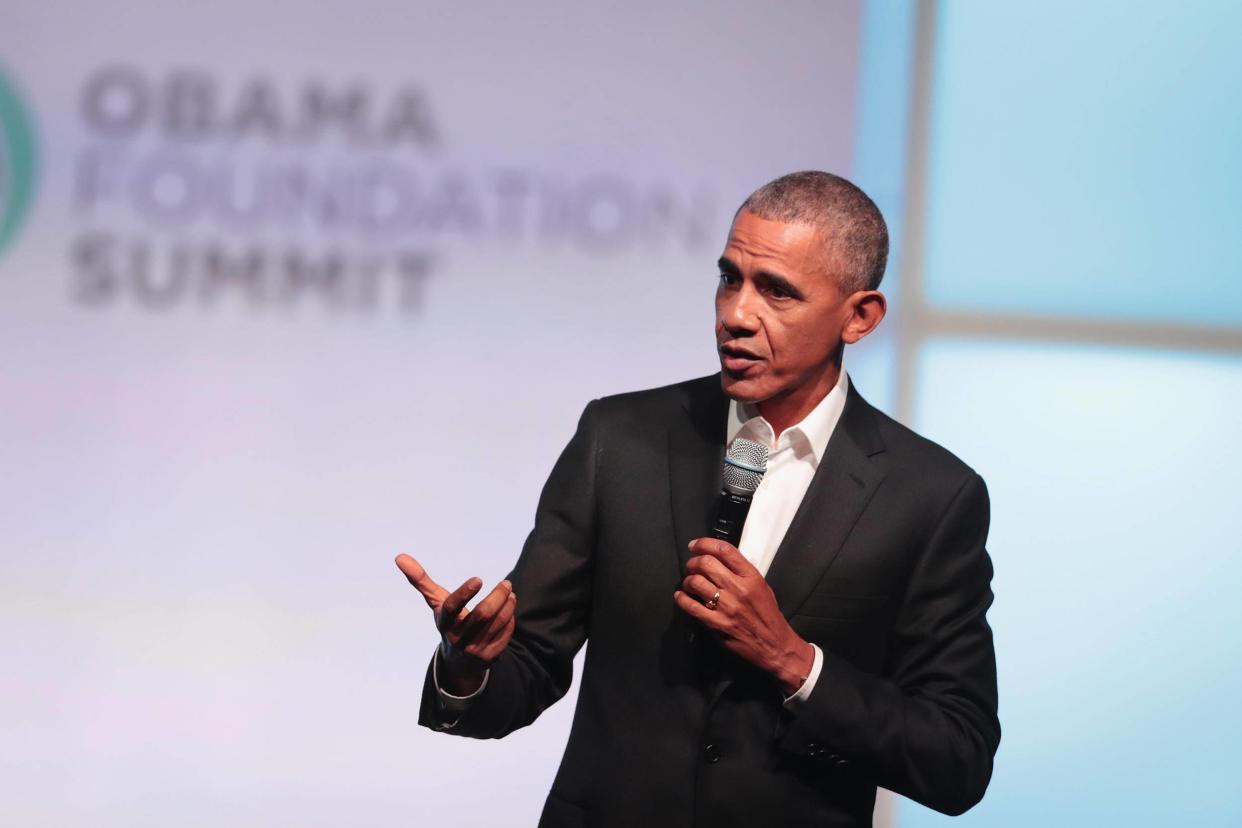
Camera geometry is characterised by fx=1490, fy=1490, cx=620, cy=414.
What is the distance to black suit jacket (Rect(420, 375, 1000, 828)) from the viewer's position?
78.2 inches

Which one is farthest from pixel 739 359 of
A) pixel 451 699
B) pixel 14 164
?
pixel 14 164

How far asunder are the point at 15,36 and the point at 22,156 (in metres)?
0.28

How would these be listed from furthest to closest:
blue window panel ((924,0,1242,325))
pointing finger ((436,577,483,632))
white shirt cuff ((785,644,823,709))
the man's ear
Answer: blue window panel ((924,0,1242,325)) < the man's ear < white shirt cuff ((785,644,823,709)) < pointing finger ((436,577,483,632))

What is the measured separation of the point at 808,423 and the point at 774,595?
0.93 ft

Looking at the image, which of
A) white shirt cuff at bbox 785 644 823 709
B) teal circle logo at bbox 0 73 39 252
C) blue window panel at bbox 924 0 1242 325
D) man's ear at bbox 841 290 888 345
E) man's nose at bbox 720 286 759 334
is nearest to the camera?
white shirt cuff at bbox 785 644 823 709

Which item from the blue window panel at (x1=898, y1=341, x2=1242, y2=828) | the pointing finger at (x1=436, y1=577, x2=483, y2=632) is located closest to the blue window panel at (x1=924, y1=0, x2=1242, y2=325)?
the blue window panel at (x1=898, y1=341, x2=1242, y2=828)

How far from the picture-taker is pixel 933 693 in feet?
6.75

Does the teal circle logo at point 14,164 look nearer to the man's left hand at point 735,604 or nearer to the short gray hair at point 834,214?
the short gray hair at point 834,214

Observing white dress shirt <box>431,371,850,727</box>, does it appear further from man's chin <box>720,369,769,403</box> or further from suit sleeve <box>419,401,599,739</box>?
suit sleeve <box>419,401,599,739</box>

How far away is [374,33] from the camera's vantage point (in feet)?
11.8

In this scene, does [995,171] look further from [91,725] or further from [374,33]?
[91,725]

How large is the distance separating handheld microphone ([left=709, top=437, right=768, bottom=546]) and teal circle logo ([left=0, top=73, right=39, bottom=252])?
2.29 m

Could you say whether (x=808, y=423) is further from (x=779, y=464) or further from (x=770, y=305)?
(x=770, y=305)

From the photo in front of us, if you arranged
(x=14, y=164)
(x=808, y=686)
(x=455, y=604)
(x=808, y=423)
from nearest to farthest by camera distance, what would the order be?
1. (x=455, y=604)
2. (x=808, y=686)
3. (x=808, y=423)
4. (x=14, y=164)
